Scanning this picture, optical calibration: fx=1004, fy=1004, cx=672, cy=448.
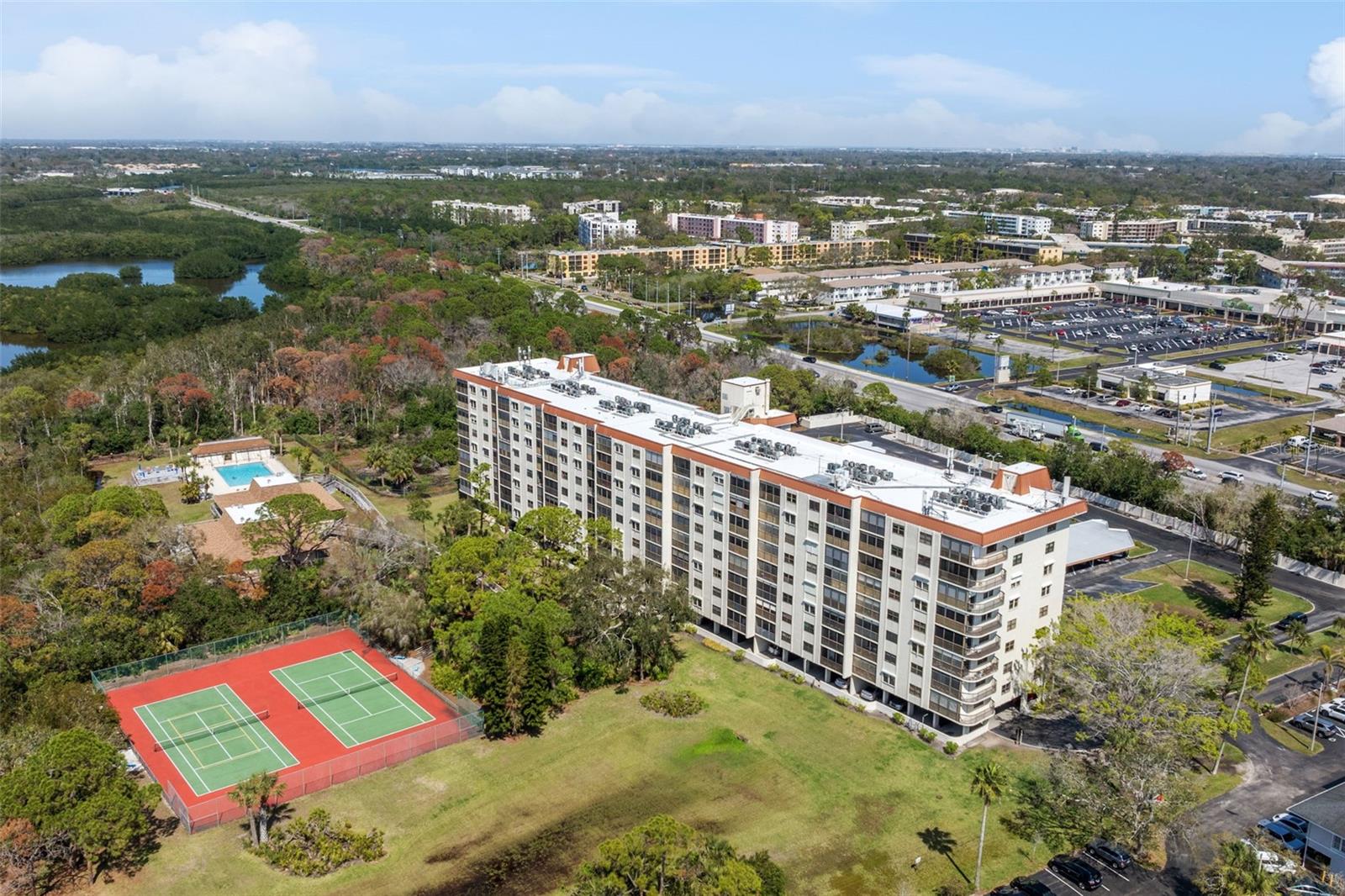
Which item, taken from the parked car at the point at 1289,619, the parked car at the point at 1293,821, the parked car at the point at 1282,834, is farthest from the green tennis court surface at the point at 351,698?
the parked car at the point at 1289,619

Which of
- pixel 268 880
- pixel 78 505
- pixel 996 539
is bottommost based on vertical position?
pixel 268 880

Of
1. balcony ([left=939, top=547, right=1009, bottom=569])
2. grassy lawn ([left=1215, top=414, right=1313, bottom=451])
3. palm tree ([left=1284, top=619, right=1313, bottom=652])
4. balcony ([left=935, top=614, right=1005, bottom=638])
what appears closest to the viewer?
balcony ([left=939, top=547, right=1009, bottom=569])

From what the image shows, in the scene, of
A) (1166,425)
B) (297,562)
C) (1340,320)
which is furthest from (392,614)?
(1340,320)

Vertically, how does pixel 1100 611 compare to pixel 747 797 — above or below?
above

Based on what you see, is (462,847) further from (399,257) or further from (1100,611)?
(399,257)

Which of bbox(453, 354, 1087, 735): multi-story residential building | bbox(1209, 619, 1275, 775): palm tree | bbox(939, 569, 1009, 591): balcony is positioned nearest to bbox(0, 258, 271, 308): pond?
bbox(453, 354, 1087, 735): multi-story residential building

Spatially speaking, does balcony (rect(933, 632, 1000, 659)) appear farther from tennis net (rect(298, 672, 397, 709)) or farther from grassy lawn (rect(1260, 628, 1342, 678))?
tennis net (rect(298, 672, 397, 709))

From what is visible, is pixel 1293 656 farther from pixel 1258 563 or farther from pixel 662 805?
pixel 662 805
